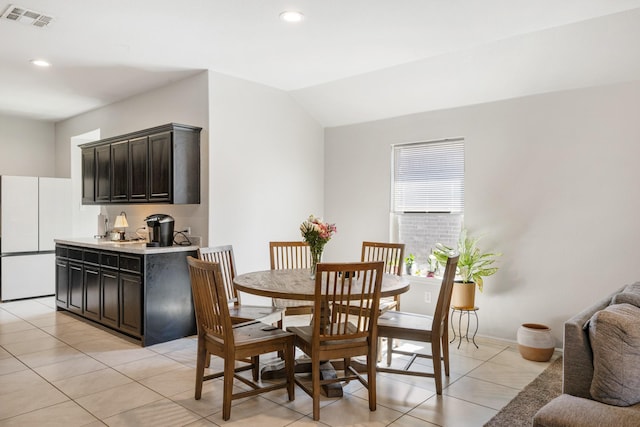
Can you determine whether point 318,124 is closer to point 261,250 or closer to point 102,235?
point 261,250

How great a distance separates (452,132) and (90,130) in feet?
17.0

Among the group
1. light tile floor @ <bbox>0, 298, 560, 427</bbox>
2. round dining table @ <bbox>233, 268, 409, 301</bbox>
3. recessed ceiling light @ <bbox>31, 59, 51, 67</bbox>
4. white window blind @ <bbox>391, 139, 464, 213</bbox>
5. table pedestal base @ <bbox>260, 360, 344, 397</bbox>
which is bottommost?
light tile floor @ <bbox>0, 298, 560, 427</bbox>

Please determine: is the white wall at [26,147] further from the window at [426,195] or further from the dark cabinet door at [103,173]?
the window at [426,195]

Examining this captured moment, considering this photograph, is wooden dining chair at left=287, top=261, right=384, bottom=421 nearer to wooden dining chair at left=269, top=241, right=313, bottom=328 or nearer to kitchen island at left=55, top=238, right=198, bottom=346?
wooden dining chair at left=269, top=241, right=313, bottom=328

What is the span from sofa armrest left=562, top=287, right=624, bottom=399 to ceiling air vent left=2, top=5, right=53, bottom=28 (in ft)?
13.4

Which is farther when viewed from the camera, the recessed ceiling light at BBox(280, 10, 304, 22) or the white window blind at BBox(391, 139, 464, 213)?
the white window blind at BBox(391, 139, 464, 213)

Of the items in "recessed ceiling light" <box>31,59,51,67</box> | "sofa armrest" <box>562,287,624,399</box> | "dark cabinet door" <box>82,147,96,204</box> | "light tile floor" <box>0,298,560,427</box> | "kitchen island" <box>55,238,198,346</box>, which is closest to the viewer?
"sofa armrest" <box>562,287,624,399</box>

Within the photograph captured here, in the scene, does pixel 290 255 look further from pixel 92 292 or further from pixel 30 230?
pixel 30 230

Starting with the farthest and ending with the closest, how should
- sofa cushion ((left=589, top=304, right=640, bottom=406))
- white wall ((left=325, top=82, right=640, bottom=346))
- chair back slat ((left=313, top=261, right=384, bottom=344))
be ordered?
white wall ((left=325, top=82, right=640, bottom=346)) < chair back slat ((left=313, top=261, right=384, bottom=344)) < sofa cushion ((left=589, top=304, right=640, bottom=406))

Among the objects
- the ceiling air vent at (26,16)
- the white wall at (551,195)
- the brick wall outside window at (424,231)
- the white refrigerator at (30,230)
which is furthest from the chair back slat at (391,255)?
the white refrigerator at (30,230)

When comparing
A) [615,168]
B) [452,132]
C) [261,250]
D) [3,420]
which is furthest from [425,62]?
[3,420]

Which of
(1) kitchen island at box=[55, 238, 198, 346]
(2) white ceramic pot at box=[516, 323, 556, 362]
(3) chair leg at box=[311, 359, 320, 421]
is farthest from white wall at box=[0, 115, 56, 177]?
(2) white ceramic pot at box=[516, 323, 556, 362]

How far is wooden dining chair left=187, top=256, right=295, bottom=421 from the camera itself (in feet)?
9.12

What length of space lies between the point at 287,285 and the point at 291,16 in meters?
2.00
